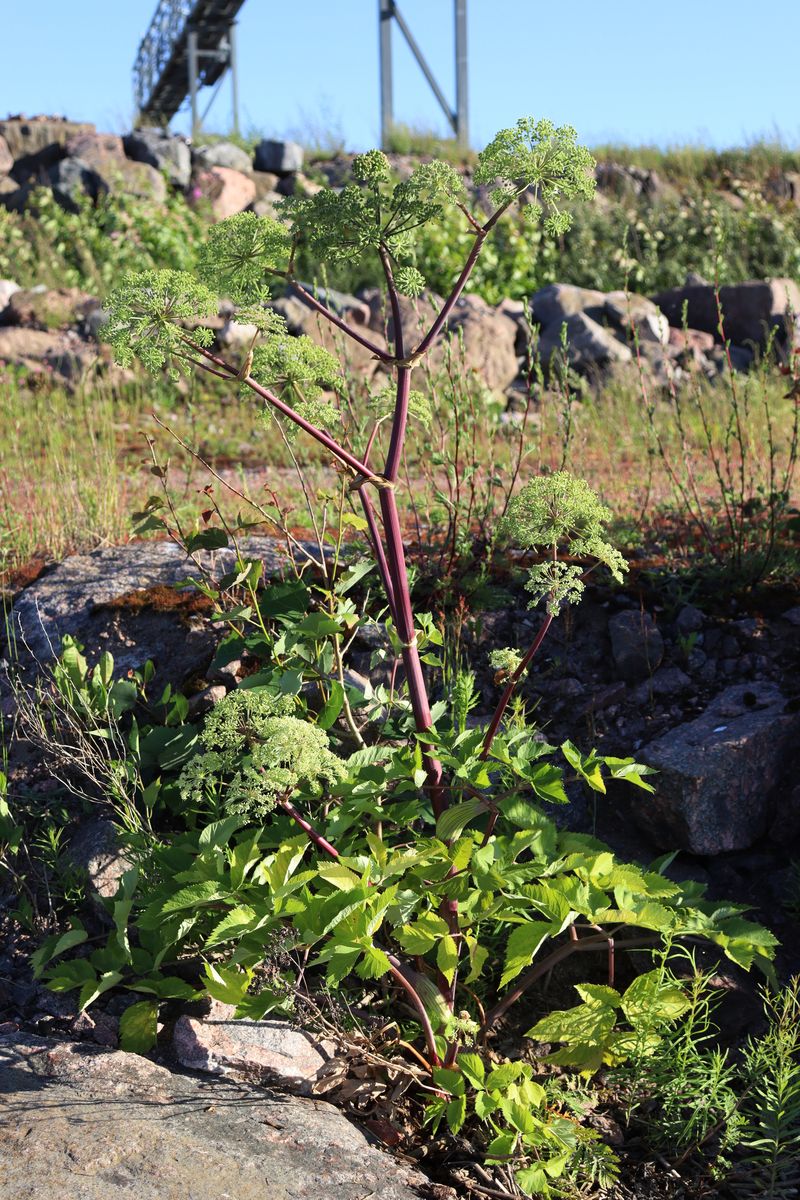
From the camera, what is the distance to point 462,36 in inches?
687

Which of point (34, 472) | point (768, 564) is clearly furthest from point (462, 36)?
point (768, 564)

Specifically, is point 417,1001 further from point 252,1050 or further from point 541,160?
point 541,160

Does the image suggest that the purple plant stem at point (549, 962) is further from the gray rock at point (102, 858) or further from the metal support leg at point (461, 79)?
the metal support leg at point (461, 79)

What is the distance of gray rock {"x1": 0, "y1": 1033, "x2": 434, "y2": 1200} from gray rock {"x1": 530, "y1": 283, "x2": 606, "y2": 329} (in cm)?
1022

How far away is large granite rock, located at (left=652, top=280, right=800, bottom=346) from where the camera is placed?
11.6 metres

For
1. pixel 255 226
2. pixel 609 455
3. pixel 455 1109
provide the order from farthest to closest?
pixel 609 455
pixel 255 226
pixel 455 1109

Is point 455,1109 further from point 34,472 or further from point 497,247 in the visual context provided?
point 497,247

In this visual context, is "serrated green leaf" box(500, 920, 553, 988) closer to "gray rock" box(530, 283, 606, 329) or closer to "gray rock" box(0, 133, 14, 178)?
"gray rock" box(530, 283, 606, 329)

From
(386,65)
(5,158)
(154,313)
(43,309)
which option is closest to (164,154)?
(5,158)

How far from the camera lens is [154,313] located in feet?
7.30

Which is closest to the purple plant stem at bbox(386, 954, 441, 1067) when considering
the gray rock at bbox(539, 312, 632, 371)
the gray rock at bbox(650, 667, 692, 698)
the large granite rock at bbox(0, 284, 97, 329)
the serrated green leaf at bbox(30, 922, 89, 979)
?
the serrated green leaf at bbox(30, 922, 89, 979)

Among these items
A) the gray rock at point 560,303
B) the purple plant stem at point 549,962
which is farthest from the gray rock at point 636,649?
the gray rock at point 560,303

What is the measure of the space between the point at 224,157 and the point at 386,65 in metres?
3.53

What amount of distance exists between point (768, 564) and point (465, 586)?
1158 millimetres
